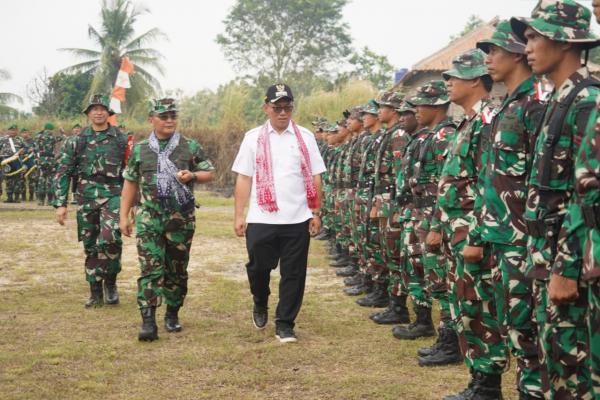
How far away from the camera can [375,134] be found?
8000mm

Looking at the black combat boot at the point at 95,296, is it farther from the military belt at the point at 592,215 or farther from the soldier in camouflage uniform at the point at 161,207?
the military belt at the point at 592,215

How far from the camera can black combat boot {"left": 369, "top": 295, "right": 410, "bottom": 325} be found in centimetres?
679

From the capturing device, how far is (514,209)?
12.0 feet

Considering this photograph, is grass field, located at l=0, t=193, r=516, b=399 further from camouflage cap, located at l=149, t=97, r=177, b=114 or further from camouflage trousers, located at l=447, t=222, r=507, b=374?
camouflage cap, located at l=149, t=97, r=177, b=114

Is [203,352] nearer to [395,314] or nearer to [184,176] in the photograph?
[184,176]

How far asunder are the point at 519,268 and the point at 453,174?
1115 mm

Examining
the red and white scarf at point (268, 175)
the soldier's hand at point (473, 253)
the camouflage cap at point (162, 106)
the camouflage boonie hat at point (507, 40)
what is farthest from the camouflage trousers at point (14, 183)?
the camouflage boonie hat at point (507, 40)

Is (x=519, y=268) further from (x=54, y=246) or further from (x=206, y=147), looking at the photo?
(x=206, y=147)

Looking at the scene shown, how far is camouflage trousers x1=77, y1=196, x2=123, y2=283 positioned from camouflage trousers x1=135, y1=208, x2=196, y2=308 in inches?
48.4

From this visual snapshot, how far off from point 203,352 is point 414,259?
76.4 inches

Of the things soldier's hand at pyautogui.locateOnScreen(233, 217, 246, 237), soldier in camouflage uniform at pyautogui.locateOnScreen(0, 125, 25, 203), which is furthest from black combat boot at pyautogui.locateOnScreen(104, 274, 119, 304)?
soldier in camouflage uniform at pyautogui.locateOnScreen(0, 125, 25, 203)

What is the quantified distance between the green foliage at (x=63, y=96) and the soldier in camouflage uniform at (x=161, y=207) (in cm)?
3253

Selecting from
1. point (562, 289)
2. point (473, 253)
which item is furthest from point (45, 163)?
point (562, 289)

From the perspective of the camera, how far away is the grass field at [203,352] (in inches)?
189
